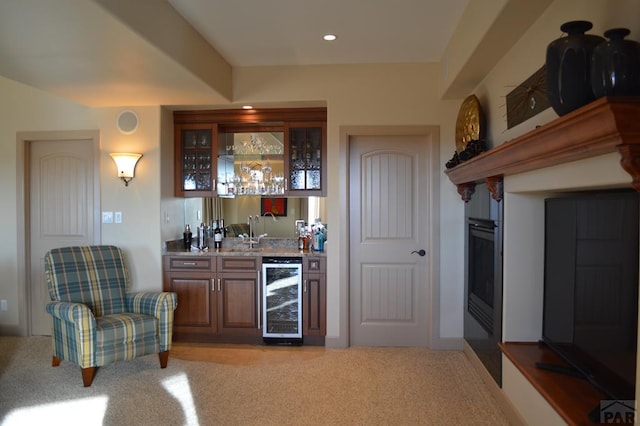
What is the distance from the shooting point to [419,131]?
392 cm

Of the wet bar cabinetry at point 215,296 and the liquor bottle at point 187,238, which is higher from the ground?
the liquor bottle at point 187,238

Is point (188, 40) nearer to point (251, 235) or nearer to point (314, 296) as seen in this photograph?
point (251, 235)

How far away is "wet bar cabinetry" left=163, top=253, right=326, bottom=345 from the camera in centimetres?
401

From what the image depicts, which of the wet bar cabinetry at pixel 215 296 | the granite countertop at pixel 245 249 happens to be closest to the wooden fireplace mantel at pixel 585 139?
the granite countertop at pixel 245 249

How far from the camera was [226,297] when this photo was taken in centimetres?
409

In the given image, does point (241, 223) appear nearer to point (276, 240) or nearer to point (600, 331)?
point (276, 240)

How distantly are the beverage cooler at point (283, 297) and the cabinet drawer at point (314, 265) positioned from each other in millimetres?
57

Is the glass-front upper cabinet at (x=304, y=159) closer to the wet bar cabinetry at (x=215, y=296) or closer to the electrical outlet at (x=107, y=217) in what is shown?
the wet bar cabinetry at (x=215, y=296)

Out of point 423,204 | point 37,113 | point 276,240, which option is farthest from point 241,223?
point 37,113

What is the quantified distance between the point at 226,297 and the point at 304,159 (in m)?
1.55

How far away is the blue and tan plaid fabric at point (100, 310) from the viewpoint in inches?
121

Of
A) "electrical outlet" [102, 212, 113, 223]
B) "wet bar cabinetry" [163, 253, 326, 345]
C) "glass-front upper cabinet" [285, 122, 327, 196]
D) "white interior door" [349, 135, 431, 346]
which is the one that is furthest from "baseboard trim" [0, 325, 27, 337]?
"white interior door" [349, 135, 431, 346]

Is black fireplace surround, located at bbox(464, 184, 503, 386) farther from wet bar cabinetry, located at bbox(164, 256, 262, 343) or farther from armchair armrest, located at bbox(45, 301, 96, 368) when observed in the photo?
armchair armrest, located at bbox(45, 301, 96, 368)

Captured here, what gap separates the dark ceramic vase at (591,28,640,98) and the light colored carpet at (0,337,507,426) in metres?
2.09
